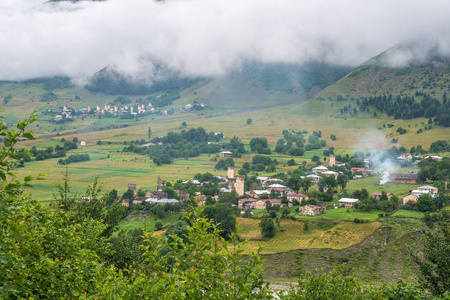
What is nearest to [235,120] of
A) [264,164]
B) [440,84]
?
[264,164]

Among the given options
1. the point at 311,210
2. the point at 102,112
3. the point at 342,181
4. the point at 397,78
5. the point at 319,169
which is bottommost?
the point at 311,210

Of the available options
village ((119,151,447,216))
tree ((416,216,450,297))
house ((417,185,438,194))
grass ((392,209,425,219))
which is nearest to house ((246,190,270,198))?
village ((119,151,447,216))

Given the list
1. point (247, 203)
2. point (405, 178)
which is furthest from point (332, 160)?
point (247, 203)

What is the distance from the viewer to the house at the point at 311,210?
176 ft

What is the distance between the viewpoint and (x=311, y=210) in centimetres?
5375

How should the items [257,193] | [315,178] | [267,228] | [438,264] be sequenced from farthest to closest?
[315,178], [257,193], [267,228], [438,264]

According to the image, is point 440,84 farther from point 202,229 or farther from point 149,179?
point 202,229

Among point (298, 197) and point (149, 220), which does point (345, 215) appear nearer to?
point (298, 197)

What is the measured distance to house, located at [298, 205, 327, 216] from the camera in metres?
53.7

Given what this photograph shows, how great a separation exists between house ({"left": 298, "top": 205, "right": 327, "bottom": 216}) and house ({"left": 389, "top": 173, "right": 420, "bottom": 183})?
22.1 metres

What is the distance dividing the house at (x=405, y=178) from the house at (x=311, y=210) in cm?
2209

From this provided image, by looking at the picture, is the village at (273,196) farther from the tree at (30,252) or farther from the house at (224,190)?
the tree at (30,252)

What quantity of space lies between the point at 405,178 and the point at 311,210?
82.3 feet

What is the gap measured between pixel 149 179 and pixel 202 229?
7488 cm
